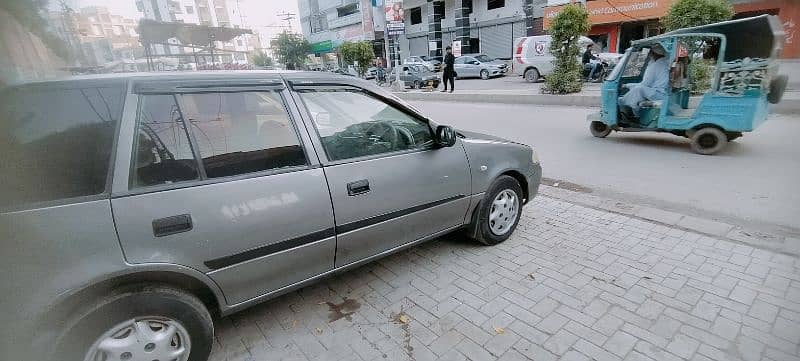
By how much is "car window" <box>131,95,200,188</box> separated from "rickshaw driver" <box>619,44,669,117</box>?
22.6 ft

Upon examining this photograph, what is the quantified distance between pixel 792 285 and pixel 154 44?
1335 cm

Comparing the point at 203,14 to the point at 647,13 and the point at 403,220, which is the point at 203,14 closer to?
the point at 403,220

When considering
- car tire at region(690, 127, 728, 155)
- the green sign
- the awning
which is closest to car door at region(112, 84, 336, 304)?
car tire at region(690, 127, 728, 155)

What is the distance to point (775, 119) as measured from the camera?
7.80 metres

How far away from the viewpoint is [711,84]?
6.23 m

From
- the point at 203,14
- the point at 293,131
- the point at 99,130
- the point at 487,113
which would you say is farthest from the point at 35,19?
the point at 203,14

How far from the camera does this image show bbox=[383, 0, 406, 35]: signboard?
17.0m

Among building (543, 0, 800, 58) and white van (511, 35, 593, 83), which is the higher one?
building (543, 0, 800, 58)

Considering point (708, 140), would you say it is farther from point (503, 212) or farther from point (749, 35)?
point (503, 212)

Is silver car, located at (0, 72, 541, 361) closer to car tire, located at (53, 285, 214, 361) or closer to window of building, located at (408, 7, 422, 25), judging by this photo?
car tire, located at (53, 285, 214, 361)

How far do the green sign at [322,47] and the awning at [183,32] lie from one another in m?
31.4

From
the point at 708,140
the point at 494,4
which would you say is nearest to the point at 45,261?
the point at 708,140

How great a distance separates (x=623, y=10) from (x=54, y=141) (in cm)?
2533

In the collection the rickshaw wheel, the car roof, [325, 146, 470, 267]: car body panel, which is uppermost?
the car roof
